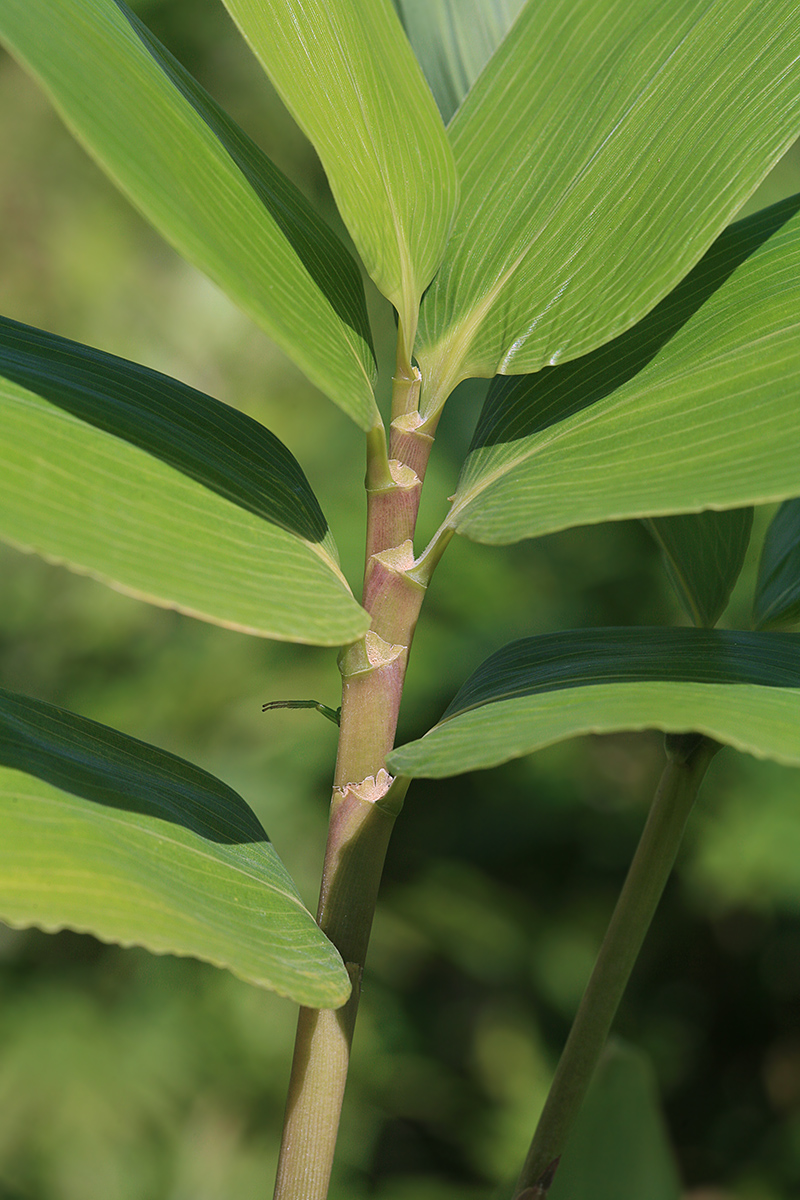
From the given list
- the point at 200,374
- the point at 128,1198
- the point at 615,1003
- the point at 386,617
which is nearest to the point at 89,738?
the point at 386,617

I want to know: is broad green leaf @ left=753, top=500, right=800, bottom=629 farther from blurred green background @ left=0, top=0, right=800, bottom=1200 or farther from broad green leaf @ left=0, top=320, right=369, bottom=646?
blurred green background @ left=0, top=0, right=800, bottom=1200

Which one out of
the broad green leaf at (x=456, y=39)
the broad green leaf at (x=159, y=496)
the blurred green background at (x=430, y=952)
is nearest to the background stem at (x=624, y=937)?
the broad green leaf at (x=159, y=496)

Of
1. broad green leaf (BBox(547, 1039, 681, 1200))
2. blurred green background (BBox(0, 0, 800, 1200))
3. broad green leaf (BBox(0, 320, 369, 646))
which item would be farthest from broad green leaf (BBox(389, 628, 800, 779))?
blurred green background (BBox(0, 0, 800, 1200))

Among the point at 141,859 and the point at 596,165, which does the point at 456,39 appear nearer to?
the point at 596,165

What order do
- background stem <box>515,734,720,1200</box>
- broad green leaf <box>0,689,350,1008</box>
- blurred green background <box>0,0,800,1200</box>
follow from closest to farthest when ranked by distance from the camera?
1. broad green leaf <box>0,689,350,1008</box>
2. background stem <box>515,734,720,1200</box>
3. blurred green background <box>0,0,800,1200</box>

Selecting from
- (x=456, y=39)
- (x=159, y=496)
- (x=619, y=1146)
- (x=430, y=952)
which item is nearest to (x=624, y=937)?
(x=619, y=1146)

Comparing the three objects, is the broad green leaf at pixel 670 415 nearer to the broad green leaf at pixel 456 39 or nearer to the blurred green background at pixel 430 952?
the broad green leaf at pixel 456 39

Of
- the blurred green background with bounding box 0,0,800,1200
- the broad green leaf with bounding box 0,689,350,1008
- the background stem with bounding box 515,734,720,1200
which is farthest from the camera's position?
the blurred green background with bounding box 0,0,800,1200
